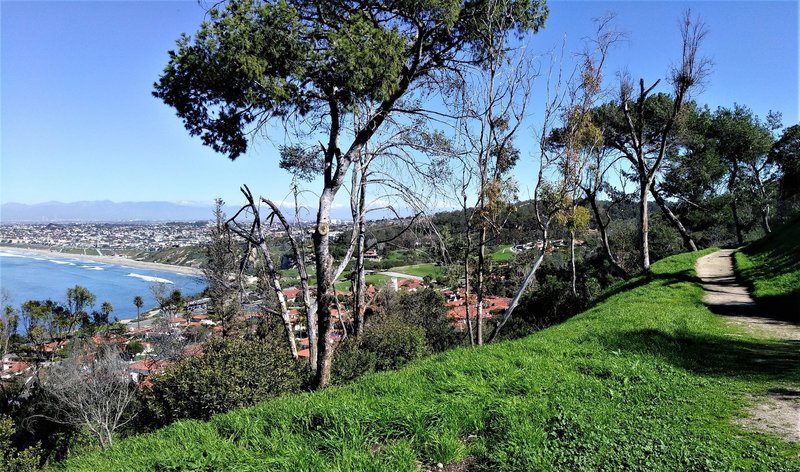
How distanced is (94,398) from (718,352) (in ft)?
68.6

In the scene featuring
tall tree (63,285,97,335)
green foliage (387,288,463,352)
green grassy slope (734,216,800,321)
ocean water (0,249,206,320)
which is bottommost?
ocean water (0,249,206,320)

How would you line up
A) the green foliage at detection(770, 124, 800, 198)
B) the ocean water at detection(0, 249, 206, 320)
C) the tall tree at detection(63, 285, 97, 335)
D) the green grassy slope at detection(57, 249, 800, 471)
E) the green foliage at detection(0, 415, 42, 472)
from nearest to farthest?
the green grassy slope at detection(57, 249, 800, 471) → the green foliage at detection(0, 415, 42, 472) → the green foliage at detection(770, 124, 800, 198) → the tall tree at detection(63, 285, 97, 335) → the ocean water at detection(0, 249, 206, 320)

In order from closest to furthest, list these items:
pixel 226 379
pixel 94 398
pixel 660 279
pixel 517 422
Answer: pixel 517 422
pixel 226 379
pixel 660 279
pixel 94 398

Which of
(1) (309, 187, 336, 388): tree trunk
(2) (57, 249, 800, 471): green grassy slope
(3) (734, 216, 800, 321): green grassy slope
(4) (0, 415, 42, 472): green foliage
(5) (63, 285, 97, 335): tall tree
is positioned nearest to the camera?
(2) (57, 249, 800, 471): green grassy slope

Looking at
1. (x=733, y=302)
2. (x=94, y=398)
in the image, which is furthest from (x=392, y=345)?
(x=94, y=398)

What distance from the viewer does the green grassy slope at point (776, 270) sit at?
943 cm

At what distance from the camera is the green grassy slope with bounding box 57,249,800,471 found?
320 cm

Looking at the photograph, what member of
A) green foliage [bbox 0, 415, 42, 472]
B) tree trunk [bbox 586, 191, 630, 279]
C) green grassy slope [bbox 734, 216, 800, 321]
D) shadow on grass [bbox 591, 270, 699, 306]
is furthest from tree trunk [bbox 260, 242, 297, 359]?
tree trunk [bbox 586, 191, 630, 279]

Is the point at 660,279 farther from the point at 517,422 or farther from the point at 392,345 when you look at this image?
the point at 517,422

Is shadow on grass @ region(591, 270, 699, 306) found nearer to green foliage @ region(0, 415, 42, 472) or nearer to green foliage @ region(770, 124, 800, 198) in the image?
green foliage @ region(770, 124, 800, 198)

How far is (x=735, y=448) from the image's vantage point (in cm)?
331

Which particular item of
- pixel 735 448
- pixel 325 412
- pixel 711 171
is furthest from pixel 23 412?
pixel 711 171

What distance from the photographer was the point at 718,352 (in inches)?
253

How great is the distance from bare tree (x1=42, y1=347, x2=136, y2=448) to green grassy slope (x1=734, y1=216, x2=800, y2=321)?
20.6 metres
